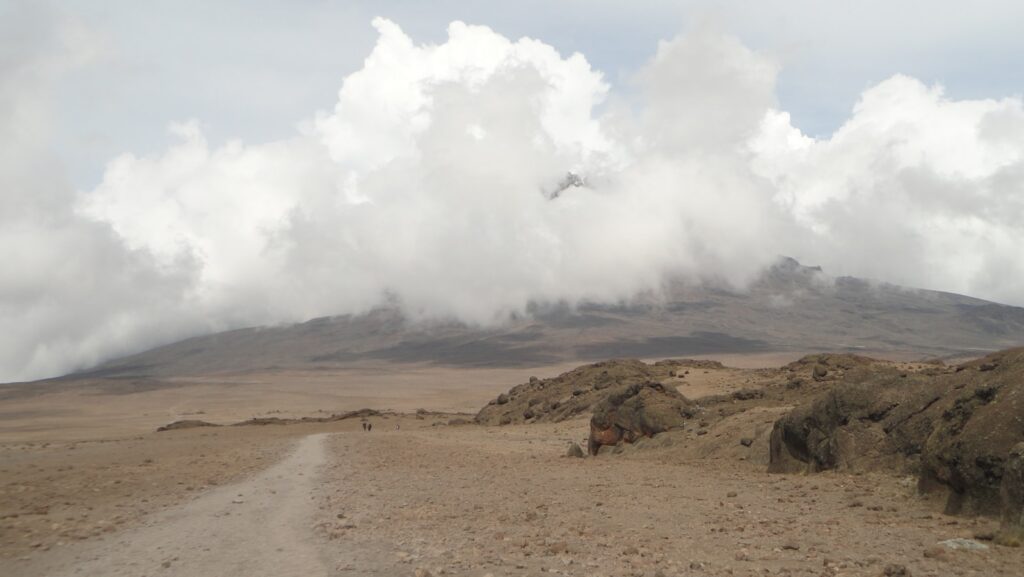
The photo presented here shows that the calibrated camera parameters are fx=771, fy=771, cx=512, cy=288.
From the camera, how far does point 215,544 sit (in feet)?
34.6

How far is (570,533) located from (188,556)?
4.92 metres

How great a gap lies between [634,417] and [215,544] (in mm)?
15076

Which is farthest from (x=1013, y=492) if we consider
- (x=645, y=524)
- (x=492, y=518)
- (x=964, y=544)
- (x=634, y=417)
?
(x=634, y=417)

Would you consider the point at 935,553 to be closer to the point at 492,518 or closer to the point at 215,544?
the point at 492,518

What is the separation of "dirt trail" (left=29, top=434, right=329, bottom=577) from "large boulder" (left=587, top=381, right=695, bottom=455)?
34.5ft

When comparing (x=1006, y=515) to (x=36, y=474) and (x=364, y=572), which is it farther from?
(x=36, y=474)

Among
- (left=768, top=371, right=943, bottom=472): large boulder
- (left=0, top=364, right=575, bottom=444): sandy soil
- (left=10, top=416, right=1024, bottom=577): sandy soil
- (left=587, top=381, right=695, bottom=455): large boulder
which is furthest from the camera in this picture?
(left=0, top=364, right=575, bottom=444): sandy soil

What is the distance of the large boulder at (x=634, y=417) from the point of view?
23141mm

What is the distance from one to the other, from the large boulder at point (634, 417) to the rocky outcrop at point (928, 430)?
6.88m

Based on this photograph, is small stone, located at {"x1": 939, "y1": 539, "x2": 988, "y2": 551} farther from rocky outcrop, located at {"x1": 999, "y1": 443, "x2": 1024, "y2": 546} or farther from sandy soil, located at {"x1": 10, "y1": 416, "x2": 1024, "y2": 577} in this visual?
rocky outcrop, located at {"x1": 999, "y1": 443, "x2": 1024, "y2": 546}

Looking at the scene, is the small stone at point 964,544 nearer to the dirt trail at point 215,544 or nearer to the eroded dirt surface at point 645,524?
the eroded dirt surface at point 645,524

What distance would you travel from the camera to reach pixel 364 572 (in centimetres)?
834

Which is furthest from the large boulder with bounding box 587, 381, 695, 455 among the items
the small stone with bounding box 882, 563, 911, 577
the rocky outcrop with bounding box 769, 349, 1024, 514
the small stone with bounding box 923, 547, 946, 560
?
the small stone with bounding box 882, 563, 911, 577

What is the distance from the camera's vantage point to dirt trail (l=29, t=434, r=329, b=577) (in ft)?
29.7
